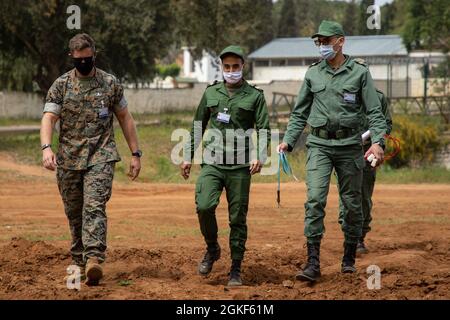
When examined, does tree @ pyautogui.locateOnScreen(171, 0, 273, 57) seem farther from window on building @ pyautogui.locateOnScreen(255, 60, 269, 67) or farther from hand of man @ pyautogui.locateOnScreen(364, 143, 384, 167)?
window on building @ pyautogui.locateOnScreen(255, 60, 269, 67)

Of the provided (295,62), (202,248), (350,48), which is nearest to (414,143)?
(202,248)

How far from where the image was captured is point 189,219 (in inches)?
665

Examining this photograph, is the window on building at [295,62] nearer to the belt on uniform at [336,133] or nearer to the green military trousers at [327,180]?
the green military trousers at [327,180]

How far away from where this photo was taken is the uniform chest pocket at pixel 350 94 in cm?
982

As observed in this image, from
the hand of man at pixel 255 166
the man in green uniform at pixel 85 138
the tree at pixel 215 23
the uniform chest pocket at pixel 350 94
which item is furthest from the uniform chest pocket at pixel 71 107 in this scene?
the tree at pixel 215 23

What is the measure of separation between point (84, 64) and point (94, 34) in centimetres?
2649

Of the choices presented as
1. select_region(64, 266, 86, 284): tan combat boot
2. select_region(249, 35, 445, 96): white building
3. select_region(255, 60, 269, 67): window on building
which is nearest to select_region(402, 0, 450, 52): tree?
select_region(249, 35, 445, 96): white building

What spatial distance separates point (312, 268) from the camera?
9633mm

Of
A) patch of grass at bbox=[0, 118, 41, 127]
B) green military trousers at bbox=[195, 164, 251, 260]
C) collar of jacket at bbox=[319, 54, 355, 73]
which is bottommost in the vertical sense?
patch of grass at bbox=[0, 118, 41, 127]

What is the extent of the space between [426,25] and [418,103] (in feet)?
34.9

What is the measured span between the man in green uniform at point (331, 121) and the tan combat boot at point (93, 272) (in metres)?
2.02

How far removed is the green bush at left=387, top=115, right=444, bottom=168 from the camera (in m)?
26.8

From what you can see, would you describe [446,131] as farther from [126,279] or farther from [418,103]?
[126,279]

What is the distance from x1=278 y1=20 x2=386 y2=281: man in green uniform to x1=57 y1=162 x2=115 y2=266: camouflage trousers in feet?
5.75
